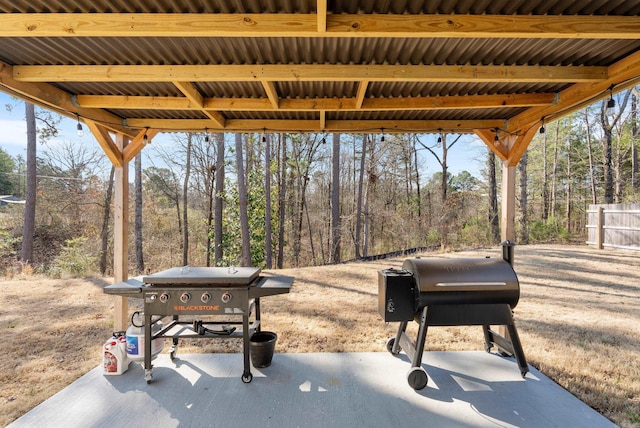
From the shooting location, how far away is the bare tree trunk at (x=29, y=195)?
1005cm

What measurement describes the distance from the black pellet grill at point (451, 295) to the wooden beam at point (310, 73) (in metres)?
1.62

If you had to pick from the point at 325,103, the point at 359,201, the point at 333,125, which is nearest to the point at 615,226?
the point at 359,201

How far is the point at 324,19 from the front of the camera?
1.89 m

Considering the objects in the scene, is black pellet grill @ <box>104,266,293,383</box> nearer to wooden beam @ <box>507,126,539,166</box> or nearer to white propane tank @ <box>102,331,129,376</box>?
white propane tank @ <box>102,331,129,376</box>

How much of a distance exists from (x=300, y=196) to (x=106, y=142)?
12.3m

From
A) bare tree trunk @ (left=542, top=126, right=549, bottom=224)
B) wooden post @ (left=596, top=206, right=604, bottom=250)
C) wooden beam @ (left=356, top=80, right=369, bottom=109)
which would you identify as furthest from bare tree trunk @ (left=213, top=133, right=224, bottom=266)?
bare tree trunk @ (left=542, top=126, right=549, bottom=224)

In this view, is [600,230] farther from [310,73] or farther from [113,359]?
[113,359]

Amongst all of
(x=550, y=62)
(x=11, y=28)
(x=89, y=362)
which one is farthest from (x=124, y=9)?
(x=89, y=362)

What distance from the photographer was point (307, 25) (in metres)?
2.00

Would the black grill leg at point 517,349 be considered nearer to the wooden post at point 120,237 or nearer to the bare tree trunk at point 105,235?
the wooden post at point 120,237

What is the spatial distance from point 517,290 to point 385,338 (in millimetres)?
1808

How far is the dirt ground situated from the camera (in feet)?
10.2

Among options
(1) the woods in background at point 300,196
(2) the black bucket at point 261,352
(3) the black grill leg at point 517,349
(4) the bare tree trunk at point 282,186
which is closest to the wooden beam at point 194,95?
(2) the black bucket at point 261,352

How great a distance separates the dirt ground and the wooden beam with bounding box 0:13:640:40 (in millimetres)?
2770
